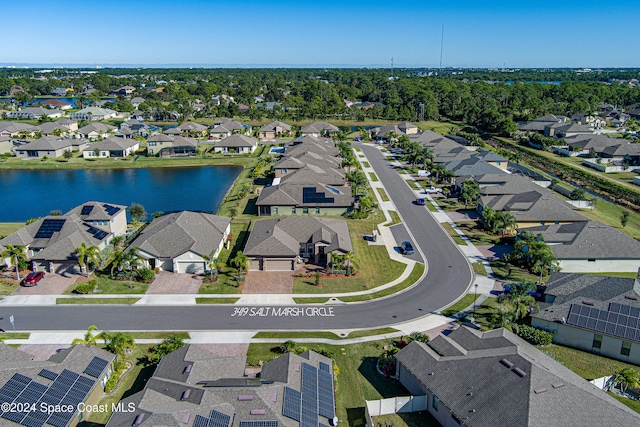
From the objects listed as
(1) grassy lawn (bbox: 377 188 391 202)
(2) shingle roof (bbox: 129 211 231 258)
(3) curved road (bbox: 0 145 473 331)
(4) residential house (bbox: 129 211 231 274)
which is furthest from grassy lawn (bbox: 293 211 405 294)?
(1) grassy lawn (bbox: 377 188 391 202)

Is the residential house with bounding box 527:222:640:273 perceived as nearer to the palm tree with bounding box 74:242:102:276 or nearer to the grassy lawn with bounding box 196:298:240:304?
the grassy lawn with bounding box 196:298:240:304

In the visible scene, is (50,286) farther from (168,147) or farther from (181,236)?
(168,147)

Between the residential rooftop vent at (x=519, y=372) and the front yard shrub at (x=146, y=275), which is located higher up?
the residential rooftop vent at (x=519, y=372)

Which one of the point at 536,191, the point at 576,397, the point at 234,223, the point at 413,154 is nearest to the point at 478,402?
the point at 576,397

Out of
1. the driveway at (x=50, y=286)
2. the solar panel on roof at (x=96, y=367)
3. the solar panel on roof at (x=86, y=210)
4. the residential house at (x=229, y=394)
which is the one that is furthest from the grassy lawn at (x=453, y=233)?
the solar panel on roof at (x=86, y=210)

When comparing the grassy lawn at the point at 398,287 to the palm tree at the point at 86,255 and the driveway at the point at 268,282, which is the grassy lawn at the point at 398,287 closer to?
the driveway at the point at 268,282

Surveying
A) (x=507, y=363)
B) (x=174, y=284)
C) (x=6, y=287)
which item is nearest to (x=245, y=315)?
(x=174, y=284)

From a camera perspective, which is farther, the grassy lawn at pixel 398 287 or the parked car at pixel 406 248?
the parked car at pixel 406 248
